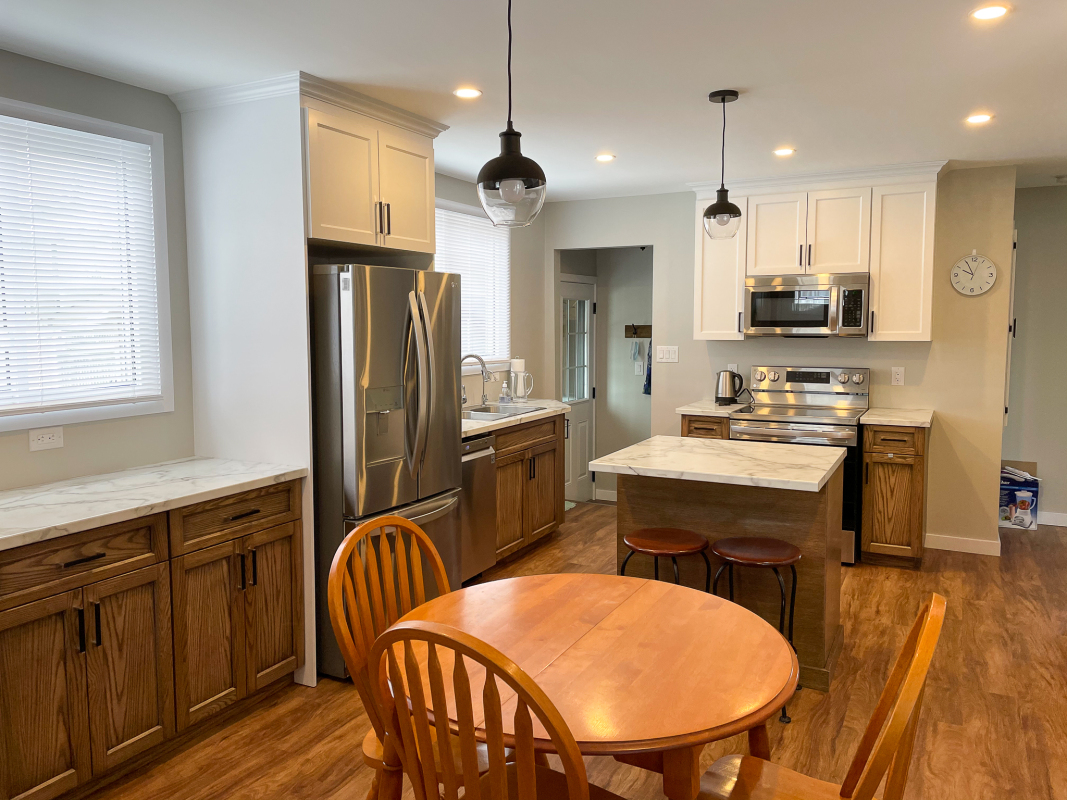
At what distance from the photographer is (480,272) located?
527 centimetres

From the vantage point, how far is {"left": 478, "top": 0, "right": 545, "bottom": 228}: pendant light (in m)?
1.87

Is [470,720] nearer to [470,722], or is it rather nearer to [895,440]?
[470,722]

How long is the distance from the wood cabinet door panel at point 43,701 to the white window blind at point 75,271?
86cm

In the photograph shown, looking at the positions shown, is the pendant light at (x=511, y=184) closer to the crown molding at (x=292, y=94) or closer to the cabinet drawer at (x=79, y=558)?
the crown molding at (x=292, y=94)

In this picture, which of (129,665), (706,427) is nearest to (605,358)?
(706,427)

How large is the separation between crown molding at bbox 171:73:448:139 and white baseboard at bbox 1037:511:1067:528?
5.22 m

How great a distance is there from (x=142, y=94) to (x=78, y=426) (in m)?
1.33

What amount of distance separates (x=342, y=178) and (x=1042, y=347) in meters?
4.95

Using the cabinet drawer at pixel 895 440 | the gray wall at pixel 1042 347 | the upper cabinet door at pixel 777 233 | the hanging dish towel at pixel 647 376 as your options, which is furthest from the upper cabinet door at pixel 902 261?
the hanging dish towel at pixel 647 376

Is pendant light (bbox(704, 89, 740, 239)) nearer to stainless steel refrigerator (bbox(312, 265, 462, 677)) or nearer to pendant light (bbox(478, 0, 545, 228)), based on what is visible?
stainless steel refrigerator (bbox(312, 265, 462, 677))

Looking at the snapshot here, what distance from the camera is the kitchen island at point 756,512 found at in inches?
116

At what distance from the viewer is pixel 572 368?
6309 mm

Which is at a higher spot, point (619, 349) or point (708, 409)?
point (619, 349)

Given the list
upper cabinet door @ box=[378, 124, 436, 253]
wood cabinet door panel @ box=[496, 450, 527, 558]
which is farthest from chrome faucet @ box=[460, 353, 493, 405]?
upper cabinet door @ box=[378, 124, 436, 253]
